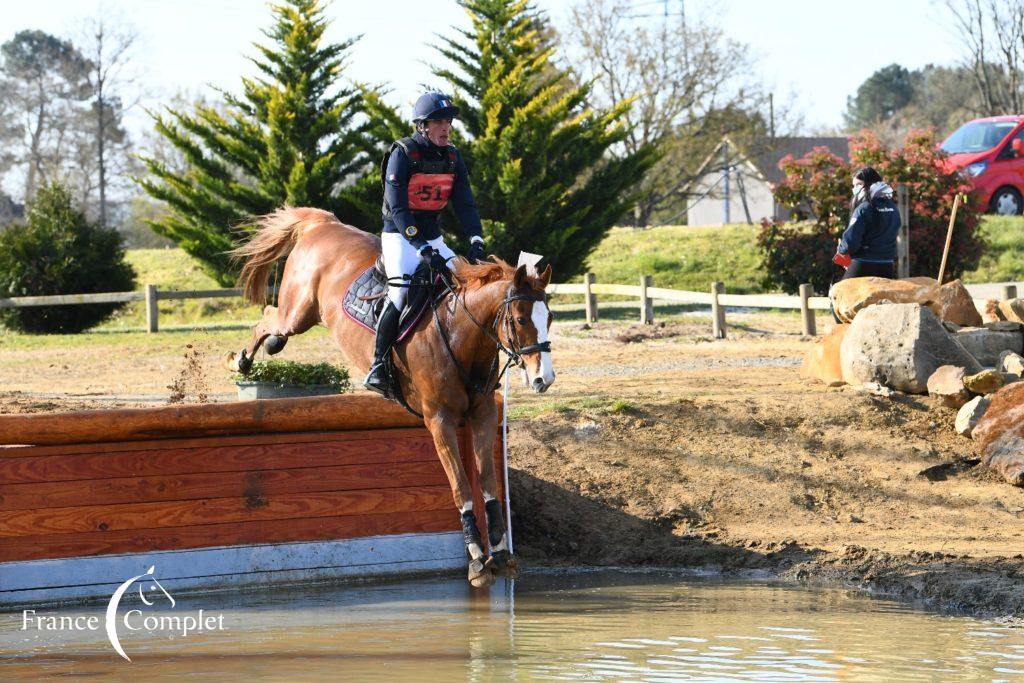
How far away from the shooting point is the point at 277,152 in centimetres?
2331

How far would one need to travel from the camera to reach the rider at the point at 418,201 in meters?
7.65

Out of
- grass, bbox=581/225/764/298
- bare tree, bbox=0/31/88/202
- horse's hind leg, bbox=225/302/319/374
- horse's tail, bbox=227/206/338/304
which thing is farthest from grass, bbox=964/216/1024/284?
bare tree, bbox=0/31/88/202

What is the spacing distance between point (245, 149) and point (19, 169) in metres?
36.3

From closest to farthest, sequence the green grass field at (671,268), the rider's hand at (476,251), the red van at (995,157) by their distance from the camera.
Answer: the rider's hand at (476,251), the green grass field at (671,268), the red van at (995,157)

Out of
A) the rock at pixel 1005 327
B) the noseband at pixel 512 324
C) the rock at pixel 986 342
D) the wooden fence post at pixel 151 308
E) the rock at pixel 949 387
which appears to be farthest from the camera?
the wooden fence post at pixel 151 308

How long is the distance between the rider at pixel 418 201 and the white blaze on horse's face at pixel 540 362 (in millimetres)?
1091

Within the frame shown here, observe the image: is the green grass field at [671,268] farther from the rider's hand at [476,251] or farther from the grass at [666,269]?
the rider's hand at [476,251]

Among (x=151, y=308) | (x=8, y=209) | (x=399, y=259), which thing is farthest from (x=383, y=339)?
(x=8, y=209)

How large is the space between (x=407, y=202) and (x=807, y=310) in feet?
35.4

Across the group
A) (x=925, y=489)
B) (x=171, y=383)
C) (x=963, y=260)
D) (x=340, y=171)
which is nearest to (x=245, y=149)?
(x=340, y=171)

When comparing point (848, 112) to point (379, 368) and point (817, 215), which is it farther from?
point (379, 368)

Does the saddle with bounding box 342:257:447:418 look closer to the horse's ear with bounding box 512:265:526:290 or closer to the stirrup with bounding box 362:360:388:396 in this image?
the stirrup with bounding box 362:360:388:396

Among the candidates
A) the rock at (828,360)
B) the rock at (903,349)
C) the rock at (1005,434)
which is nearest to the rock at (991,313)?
the rock at (903,349)

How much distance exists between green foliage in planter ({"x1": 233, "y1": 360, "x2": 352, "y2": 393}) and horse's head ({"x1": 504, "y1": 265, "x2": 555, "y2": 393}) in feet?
15.1
